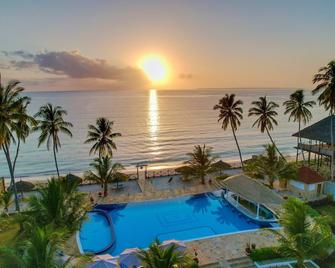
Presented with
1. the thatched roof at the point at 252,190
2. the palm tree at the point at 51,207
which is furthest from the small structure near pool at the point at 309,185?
the palm tree at the point at 51,207

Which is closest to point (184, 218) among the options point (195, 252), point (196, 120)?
point (195, 252)

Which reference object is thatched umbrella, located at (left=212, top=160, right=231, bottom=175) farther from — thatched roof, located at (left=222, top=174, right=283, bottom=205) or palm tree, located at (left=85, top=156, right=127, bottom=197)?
palm tree, located at (left=85, top=156, right=127, bottom=197)

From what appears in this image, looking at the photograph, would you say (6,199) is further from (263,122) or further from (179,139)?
(179,139)

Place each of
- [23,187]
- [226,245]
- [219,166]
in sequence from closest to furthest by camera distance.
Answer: [226,245] → [23,187] → [219,166]

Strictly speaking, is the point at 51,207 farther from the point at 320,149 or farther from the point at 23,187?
the point at 320,149

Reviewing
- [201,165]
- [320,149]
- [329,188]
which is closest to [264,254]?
[329,188]

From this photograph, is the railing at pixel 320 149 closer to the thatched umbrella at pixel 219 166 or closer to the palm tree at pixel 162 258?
the thatched umbrella at pixel 219 166

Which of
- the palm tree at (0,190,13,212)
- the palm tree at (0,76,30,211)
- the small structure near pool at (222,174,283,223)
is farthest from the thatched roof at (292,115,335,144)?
the palm tree at (0,190,13,212)
